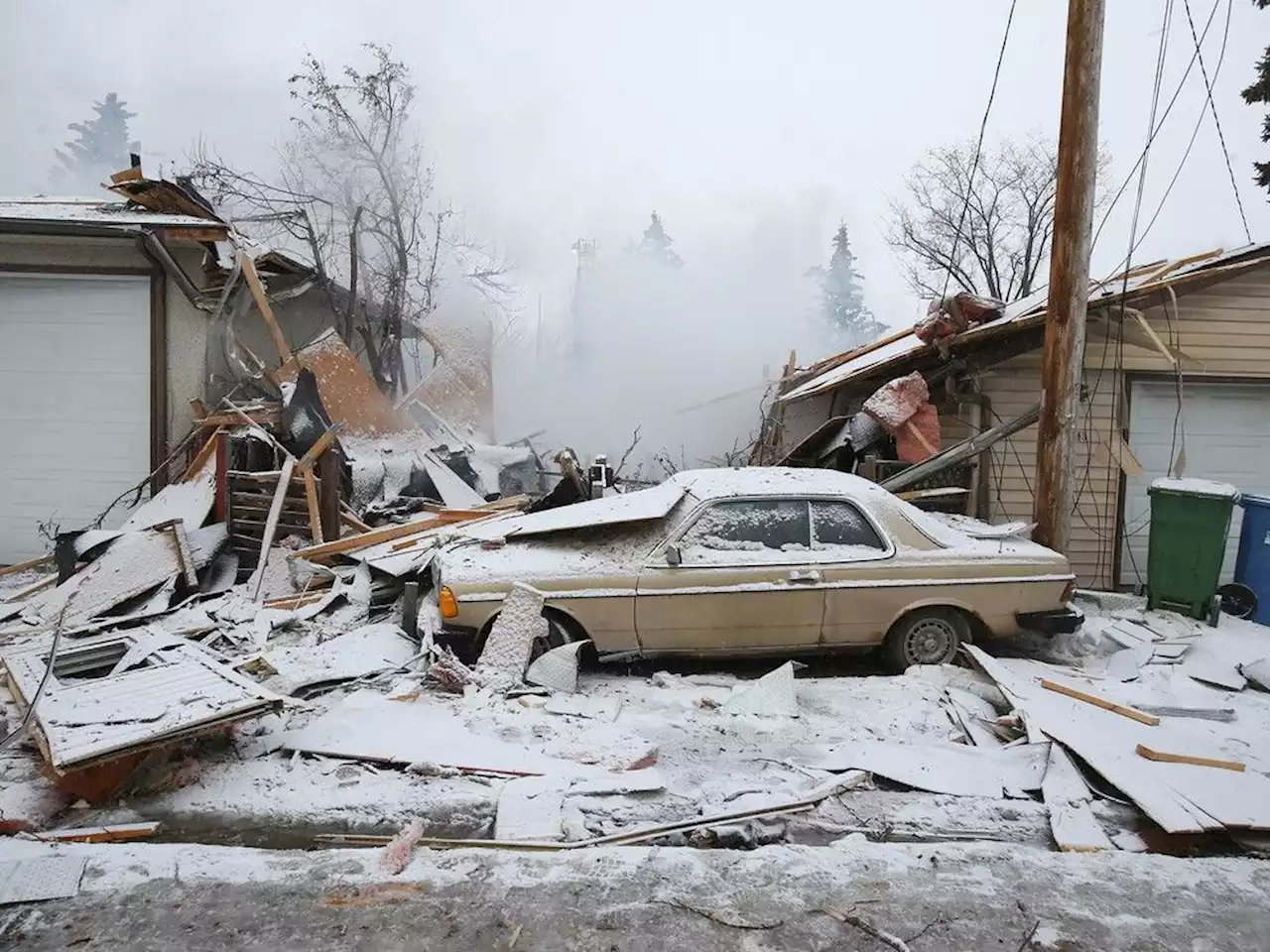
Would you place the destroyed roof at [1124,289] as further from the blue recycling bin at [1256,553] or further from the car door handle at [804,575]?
the car door handle at [804,575]

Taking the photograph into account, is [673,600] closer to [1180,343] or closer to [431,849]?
[431,849]

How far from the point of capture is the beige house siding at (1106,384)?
28.9 feet

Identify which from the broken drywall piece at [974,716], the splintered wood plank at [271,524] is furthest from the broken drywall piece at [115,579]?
the broken drywall piece at [974,716]

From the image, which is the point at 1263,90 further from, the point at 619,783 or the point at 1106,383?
the point at 619,783

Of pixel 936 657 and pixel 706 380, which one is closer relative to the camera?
pixel 936 657

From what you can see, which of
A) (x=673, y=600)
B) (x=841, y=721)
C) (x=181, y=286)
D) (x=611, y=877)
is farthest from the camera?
(x=181, y=286)

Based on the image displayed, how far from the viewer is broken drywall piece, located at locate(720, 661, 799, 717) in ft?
16.7

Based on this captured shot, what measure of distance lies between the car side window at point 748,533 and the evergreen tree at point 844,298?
46.5 metres

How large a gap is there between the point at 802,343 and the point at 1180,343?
21.8 m

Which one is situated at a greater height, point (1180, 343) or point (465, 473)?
point (1180, 343)

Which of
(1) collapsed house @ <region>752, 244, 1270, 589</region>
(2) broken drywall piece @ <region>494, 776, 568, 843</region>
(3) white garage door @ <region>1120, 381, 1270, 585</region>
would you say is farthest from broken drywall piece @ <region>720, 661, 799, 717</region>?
(3) white garage door @ <region>1120, 381, 1270, 585</region>

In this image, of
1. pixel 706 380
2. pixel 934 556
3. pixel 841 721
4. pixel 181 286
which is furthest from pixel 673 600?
pixel 706 380

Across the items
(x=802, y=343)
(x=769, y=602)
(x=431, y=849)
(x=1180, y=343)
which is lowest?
(x=431, y=849)

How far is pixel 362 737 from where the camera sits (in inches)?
181
